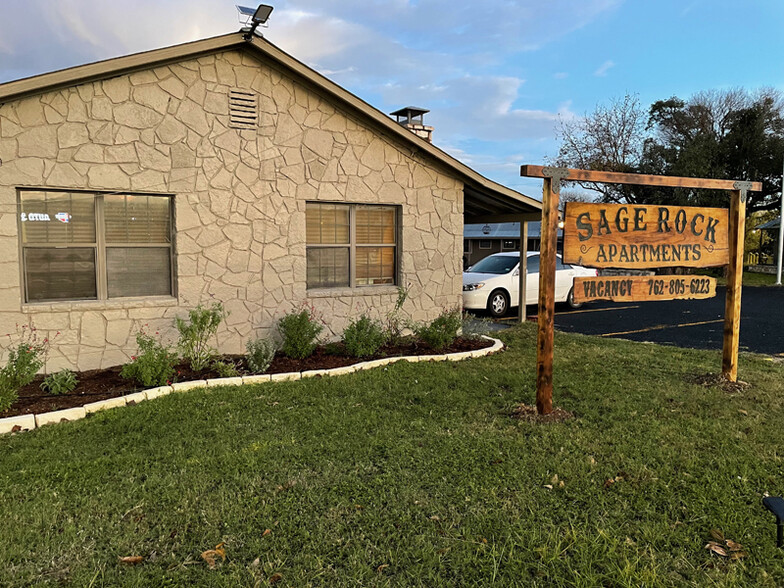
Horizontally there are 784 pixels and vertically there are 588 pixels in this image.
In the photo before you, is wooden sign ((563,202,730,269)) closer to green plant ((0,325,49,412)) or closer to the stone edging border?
the stone edging border

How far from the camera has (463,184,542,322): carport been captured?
9.46 m

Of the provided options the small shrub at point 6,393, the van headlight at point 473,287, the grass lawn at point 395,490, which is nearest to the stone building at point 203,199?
the small shrub at point 6,393

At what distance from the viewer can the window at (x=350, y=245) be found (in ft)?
27.4

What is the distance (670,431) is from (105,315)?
248 inches

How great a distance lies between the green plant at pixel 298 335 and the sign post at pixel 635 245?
3.06 m

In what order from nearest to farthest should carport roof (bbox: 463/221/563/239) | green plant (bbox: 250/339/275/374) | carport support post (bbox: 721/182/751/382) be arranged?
carport support post (bbox: 721/182/751/382) < green plant (bbox: 250/339/275/374) < carport roof (bbox: 463/221/563/239)

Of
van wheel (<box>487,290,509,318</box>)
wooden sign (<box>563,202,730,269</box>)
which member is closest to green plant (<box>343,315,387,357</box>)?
wooden sign (<box>563,202,730,269</box>)

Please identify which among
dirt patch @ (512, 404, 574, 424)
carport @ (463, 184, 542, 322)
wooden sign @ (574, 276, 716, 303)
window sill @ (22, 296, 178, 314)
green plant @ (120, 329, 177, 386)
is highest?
carport @ (463, 184, 542, 322)

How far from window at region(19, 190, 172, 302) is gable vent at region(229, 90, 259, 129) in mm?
1413

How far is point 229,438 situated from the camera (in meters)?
4.76

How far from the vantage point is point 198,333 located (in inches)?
282

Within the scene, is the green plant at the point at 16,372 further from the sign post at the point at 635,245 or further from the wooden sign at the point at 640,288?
the wooden sign at the point at 640,288

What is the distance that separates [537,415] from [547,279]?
1.28m

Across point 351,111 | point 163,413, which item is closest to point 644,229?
point 351,111
